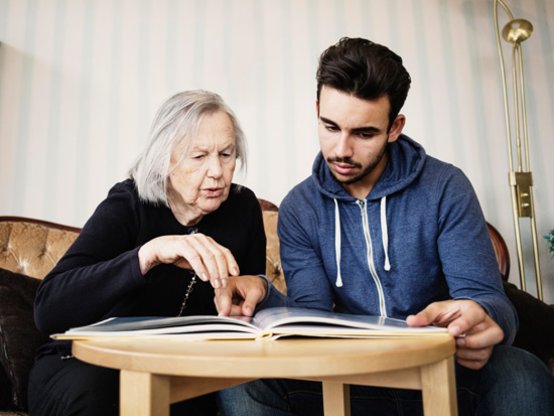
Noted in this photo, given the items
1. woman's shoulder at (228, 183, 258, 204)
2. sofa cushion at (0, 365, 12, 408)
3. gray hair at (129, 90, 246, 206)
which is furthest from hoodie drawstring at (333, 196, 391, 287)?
sofa cushion at (0, 365, 12, 408)

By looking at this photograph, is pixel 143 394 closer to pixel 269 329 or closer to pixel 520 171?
pixel 269 329

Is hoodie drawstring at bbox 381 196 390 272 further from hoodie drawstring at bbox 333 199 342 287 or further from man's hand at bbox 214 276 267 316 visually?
man's hand at bbox 214 276 267 316

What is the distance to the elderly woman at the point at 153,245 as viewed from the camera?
0.90 m

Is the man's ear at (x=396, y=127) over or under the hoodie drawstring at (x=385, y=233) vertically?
over

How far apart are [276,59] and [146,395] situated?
2.08 meters

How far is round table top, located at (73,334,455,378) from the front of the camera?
0.51m

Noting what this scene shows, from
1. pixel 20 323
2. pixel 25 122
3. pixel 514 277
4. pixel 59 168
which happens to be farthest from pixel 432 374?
pixel 25 122

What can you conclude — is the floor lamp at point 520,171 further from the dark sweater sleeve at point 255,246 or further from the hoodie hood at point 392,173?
the dark sweater sleeve at point 255,246

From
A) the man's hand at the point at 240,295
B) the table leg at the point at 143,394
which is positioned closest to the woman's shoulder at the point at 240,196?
the man's hand at the point at 240,295

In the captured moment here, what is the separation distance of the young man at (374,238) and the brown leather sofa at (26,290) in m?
0.45

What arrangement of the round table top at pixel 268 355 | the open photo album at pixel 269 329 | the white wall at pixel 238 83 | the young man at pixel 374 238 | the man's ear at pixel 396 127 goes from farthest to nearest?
1. the white wall at pixel 238 83
2. the man's ear at pixel 396 127
3. the young man at pixel 374 238
4. the open photo album at pixel 269 329
5. the round table top at pixel 268 355

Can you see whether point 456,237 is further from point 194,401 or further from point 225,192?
point 194,401

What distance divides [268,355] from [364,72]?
808 mm

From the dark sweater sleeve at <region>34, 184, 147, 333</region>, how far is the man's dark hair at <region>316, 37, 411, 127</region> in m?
0.60
